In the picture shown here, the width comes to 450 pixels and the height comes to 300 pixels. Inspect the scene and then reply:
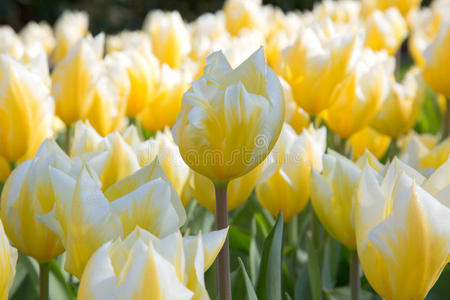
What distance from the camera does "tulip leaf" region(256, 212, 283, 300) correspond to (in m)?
0.85

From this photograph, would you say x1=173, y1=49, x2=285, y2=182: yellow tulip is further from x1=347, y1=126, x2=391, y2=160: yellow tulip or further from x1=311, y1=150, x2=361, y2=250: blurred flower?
x1=347, y1=126, x2=391, y2=160: yellow tulip

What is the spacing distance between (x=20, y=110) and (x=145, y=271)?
0.64 m

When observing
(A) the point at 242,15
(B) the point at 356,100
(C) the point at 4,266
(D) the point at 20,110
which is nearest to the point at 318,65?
(B) the point at 356,100

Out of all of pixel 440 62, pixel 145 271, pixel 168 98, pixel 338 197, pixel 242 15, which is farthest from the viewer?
pixel 242 15

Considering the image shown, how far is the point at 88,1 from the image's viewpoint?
8875mm

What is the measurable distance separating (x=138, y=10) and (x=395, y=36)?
7326 millimetres

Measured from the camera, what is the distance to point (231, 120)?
0.69m

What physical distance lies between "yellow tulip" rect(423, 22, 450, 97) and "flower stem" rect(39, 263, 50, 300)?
1.06 m

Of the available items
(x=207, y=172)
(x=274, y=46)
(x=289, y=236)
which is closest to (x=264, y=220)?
(x=289, y=236)

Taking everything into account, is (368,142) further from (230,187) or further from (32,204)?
(32,204)

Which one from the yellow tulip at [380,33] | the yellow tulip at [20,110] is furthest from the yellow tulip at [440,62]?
the yellow tulip at [20,110]

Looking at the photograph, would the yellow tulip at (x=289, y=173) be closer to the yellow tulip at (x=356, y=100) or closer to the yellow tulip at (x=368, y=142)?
the yellow tulip at (x=356, y=100)

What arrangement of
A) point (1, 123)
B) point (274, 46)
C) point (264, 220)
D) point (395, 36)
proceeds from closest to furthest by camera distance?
point (1, 123)
point (264, 220)
point (274, 46)
point (395, 36)

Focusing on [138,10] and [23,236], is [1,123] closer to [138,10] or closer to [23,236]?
[23,236]
